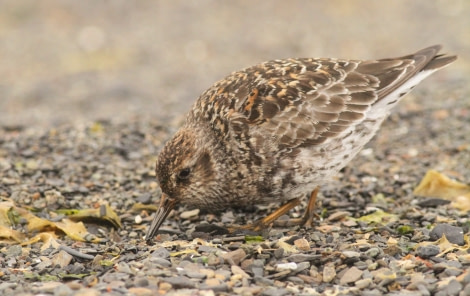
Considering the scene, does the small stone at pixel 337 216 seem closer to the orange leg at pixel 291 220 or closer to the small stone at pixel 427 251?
the orange leg at pixel 291 220

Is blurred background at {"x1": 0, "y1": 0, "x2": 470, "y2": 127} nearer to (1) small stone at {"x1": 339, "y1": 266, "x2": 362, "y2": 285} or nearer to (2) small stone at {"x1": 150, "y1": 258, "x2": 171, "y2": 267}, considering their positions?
(2) small stone at {"x1": 150, "y1": 258, "x2": 171, "y2": 267}

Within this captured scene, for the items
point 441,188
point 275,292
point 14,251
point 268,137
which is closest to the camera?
point 275,292

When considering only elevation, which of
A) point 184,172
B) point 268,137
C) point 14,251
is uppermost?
point 268,137

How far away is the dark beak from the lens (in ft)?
23.5

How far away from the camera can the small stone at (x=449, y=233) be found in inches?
270

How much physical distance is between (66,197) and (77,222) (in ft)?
2.25

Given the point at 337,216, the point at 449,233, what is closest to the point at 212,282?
the point at 337,216

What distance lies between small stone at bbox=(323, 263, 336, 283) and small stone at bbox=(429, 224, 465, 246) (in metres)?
1.36

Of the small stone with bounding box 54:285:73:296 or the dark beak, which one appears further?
the dark beak

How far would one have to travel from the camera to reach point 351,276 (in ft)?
19.7

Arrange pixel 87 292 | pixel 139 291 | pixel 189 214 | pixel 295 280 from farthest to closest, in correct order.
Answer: pixel 189 214
pixel 295 280
pixel 139 291
pixel 87 292

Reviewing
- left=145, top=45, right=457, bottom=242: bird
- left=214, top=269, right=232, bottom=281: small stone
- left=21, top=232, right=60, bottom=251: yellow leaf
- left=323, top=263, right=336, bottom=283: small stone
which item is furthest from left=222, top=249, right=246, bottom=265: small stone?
left=21, top=232, right=60, bottom=251: yellow leaf

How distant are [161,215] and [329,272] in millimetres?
2000

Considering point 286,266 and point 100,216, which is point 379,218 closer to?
point 286,266
